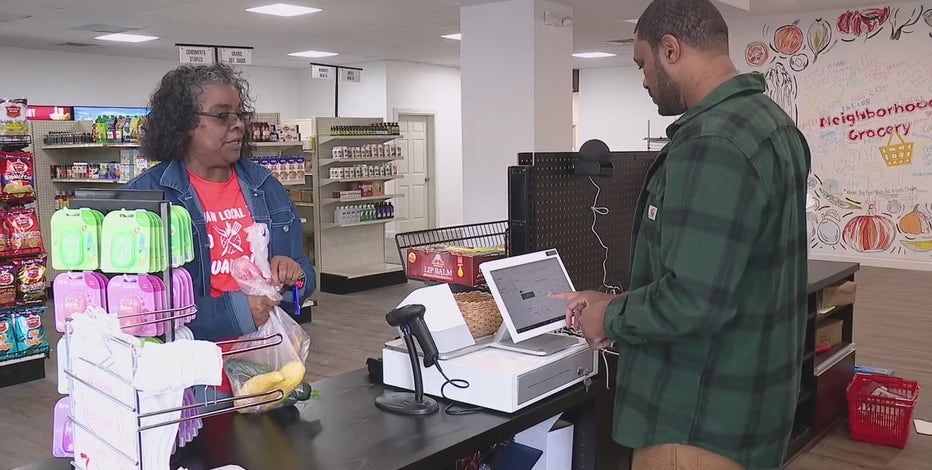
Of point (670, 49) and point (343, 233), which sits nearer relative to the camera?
point (670, 49)

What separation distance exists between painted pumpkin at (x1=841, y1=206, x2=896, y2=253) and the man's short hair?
318 inches

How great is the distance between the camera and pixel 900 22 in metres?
8.12

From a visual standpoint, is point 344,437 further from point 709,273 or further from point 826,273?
point 826,273

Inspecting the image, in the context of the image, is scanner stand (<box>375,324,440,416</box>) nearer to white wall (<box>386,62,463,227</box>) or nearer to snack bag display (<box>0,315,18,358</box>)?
snack bag display (<box>0,315,18,358</box>)

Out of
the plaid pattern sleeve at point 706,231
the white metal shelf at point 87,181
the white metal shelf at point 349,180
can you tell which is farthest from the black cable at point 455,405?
the white metal shelf at point 87,181

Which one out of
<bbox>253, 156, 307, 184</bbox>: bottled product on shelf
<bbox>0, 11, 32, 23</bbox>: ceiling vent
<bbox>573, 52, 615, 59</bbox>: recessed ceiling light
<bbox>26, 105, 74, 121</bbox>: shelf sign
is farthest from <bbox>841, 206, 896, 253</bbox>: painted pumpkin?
<bbox>26, 105, 74, 121</bbox>: shelf sign

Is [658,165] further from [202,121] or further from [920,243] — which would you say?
[920,243]

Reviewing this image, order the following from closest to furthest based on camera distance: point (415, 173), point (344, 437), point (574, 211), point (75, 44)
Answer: point (344, 437) < point (574, 211) < point (75, 44) < point (415, 173)

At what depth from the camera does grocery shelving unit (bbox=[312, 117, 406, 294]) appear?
302 inches

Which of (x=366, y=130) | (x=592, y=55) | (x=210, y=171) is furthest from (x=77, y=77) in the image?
(x=210, y=171)

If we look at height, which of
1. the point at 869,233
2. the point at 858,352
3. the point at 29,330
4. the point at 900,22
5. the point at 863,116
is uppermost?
the point at 900,22

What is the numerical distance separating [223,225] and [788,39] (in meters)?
8.25

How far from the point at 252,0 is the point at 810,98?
608cm

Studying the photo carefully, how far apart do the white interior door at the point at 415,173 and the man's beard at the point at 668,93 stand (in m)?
10.6
